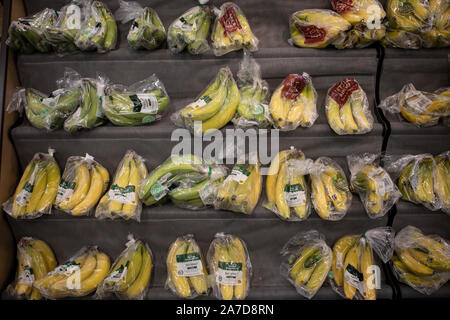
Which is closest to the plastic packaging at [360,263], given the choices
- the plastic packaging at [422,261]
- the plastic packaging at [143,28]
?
the plastic packaging at [422,261]

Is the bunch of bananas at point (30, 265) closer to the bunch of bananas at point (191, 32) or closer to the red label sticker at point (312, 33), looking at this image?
the bunch of bananas at point (191, 32)

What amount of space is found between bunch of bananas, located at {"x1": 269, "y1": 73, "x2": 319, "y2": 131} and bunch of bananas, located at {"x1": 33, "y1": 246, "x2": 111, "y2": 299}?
110 centimetres

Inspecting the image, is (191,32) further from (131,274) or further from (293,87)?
(131,274)

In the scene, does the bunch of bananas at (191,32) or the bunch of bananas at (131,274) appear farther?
the bunch of bananas at (191,32)

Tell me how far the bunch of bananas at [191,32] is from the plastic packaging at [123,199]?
66 cm

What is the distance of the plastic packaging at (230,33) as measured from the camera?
1581 millimetres

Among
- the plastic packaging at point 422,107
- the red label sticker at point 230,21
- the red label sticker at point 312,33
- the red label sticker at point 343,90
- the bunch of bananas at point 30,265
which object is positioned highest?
the red label sticker at point 230,21

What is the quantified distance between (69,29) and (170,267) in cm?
125

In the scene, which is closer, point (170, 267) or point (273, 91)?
point (170, 267)

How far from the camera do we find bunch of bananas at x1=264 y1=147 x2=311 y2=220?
4.84ft
